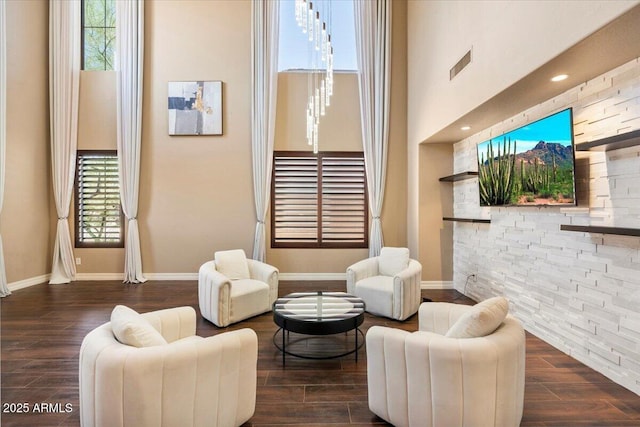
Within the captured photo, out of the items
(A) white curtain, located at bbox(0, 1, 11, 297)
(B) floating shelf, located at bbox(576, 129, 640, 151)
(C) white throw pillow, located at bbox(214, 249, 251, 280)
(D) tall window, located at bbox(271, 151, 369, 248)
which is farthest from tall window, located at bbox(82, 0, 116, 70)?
(B) floating shelf, located at bbox(576, 129, 640, 151)

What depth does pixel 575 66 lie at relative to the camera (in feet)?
7.68

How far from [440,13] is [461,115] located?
1.72 m

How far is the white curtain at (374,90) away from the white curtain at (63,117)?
212 inches

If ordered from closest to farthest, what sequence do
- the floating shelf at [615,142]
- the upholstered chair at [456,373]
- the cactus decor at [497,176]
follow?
the upholstered chair at [456,373] < the floating shelf at [615,142] < the cactus decor at [497,176]

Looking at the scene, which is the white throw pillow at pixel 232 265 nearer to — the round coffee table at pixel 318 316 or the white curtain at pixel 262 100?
the round coffee table at pixel 318 316

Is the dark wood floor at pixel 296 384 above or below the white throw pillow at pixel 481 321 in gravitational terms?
below

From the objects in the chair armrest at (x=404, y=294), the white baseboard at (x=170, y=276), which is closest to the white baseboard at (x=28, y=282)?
the white baseboard at (x=170, y=276)

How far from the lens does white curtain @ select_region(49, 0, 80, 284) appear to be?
554 centimetres

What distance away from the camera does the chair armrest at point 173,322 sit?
2234 millimetres

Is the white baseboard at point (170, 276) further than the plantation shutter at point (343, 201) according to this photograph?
No

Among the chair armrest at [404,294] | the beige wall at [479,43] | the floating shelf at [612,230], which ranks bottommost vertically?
the chair armrest at [404,294]

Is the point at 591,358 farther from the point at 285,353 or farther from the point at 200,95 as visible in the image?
the point at 200,95

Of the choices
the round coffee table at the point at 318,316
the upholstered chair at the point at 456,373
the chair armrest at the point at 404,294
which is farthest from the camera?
the chair armrest at the point at 404,294

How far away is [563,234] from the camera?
9.61 ft
